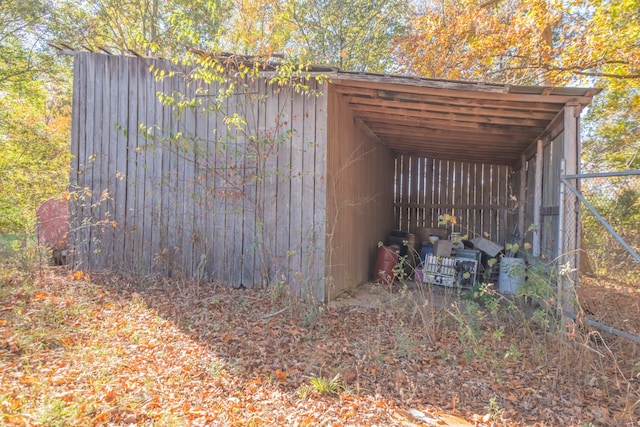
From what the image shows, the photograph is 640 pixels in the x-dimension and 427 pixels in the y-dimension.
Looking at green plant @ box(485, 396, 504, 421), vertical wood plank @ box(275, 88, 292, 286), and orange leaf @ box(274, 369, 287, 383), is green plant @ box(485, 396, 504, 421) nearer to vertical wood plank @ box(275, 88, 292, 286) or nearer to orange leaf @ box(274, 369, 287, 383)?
orange leaf @ box(274, 369, 287, 383)

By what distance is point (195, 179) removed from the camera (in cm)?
575

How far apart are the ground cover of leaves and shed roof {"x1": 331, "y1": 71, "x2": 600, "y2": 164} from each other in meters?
2.67

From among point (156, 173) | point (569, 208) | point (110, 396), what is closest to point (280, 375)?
point (110, 396)

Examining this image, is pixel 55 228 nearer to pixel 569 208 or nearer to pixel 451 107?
pixel 451 107

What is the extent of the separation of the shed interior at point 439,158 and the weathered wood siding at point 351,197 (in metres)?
0.02

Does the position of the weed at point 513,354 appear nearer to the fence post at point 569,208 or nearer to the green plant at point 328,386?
the fence post at point 569,208

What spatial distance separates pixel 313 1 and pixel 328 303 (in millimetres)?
11409

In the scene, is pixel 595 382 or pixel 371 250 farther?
pixel 371 250

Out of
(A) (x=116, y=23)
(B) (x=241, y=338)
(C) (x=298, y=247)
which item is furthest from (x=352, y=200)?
(A) (x=116, y=23)

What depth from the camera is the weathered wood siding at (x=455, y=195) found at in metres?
9.57

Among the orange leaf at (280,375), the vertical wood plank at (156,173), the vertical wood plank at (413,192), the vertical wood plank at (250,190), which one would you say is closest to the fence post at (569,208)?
the orange leaf at (280,375)

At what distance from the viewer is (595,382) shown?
3.22m

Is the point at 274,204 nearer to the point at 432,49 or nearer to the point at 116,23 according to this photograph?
the point at 432,49

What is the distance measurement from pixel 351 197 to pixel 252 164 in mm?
1714
